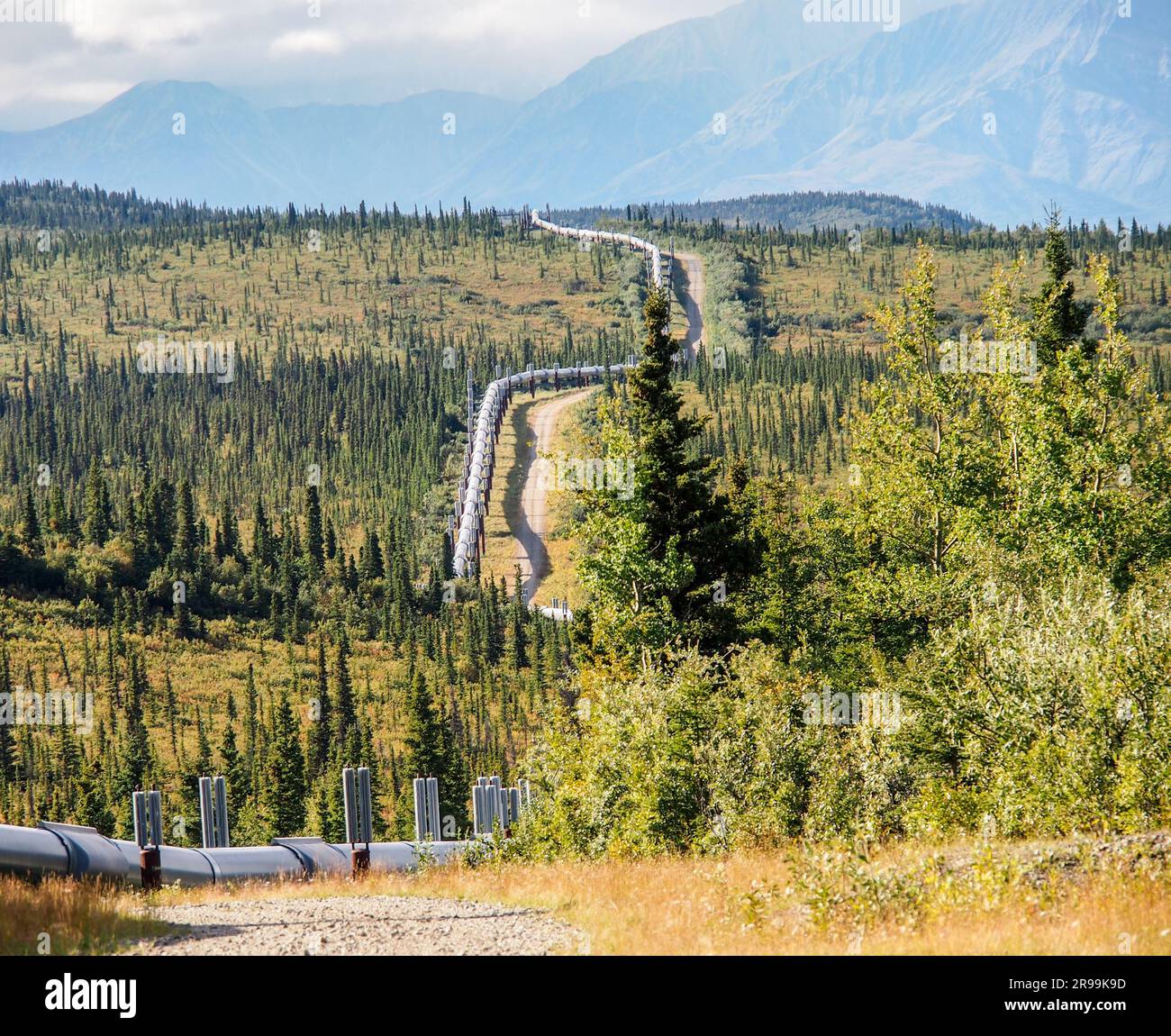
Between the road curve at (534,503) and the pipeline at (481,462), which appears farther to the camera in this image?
the pipeline at (481,462)

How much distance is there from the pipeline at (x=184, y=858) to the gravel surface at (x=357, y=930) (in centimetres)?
210

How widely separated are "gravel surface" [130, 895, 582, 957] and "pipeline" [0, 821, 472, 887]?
2105 millimetres

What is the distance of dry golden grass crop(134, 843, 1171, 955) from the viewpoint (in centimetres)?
1410

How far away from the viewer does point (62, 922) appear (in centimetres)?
1578

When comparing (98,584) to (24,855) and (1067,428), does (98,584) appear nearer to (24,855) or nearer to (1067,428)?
(1067,428)

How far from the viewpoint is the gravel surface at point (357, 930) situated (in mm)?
15070

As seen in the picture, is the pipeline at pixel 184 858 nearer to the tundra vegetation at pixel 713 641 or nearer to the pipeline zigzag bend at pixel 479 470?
the tundra vegetation at pixel 713 641

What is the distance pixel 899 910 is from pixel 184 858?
46.2 ft

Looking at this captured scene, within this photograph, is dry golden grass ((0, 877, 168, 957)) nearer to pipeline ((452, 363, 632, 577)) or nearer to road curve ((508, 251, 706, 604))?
road curve ((508, 251, 706, 604))

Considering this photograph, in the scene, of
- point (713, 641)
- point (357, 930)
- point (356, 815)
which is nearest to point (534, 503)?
point (713, 641)

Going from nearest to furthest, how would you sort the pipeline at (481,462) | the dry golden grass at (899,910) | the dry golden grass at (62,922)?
the dry golden grass at (899,910) < the dry golden grass at (62,922) < the pipeline at (481,462)

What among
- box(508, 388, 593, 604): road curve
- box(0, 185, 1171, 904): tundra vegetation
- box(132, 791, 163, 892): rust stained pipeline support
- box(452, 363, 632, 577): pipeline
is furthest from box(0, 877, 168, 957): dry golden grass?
box(452, 363, 632, 577): pipeline

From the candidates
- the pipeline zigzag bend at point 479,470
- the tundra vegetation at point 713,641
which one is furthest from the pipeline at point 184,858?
the pipeline zigzag bend at point 479,470

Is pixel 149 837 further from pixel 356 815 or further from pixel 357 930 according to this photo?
pixel 357 930
